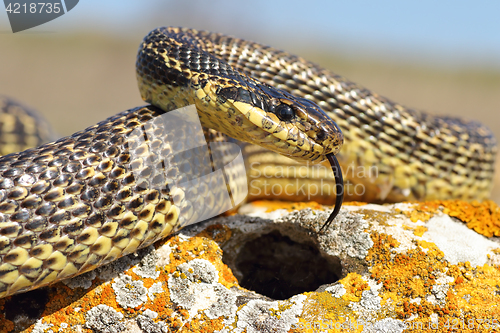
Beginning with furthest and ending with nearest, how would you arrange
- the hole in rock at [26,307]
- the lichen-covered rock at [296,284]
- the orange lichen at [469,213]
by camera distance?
the orange lichen at [469,213] < the hole in rock at [26,307] < the lichen-covered rock at [296,284]

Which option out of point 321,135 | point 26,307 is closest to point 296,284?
point 321,135

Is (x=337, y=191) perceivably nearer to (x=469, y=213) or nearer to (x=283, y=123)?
(x=283, y=123)

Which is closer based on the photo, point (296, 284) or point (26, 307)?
point (26, 307)

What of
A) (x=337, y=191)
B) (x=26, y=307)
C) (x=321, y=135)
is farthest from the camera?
(x=337, y=191)

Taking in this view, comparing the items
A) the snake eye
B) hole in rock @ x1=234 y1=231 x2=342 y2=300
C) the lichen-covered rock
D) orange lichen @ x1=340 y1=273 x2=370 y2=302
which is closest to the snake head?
the snake eye

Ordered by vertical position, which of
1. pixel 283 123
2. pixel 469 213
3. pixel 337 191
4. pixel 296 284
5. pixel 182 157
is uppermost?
pixel 283 123

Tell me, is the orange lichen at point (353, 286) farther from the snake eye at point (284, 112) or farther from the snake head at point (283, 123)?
the snake eye at point (284, 112)

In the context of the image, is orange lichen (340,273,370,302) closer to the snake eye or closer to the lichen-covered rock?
the lichen-covered rock

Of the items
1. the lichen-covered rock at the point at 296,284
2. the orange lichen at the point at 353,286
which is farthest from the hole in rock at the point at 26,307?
the orange lichen at the point at 353,286
